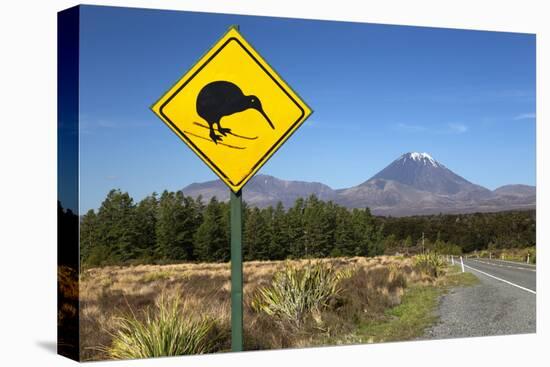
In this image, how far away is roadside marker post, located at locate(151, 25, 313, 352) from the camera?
26.4 ft

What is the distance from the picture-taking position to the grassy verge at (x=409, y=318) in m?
11.9

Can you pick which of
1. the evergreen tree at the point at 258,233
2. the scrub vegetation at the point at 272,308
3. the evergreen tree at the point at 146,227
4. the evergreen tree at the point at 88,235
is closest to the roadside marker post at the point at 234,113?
the scrub vegetation at the point at 272,308

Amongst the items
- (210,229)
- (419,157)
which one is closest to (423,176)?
(419,157)

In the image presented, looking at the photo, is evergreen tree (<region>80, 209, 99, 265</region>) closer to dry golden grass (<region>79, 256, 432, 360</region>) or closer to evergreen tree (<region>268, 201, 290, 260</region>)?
dry golden grass (<region>79, 256, 432, 360</region>)

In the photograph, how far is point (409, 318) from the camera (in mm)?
12625

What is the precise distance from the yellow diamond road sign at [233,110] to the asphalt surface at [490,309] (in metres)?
5.48

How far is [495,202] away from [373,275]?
261cm

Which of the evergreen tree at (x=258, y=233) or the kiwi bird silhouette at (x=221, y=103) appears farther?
the evergreen tree at (x=258, y=233)

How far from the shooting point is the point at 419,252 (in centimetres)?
1430

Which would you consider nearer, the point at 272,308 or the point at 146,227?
the point at 272,308

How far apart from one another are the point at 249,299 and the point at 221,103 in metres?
4.88

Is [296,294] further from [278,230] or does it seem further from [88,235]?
[278,230]

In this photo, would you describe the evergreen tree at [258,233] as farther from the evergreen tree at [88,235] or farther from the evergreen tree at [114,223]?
the evergreen tree at [88,235]

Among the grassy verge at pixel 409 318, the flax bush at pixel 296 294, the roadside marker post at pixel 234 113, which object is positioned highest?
the roadside marker post at pixel 234 113
